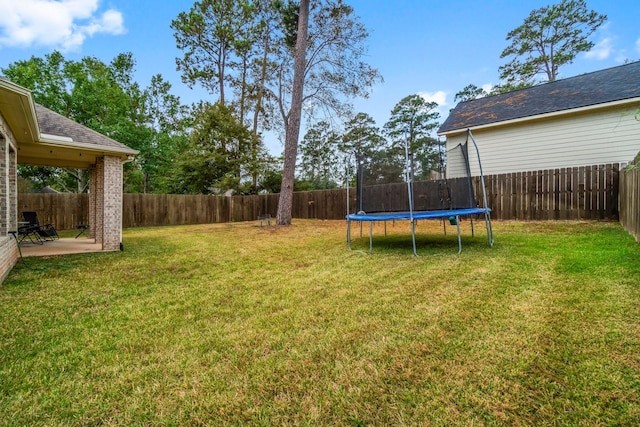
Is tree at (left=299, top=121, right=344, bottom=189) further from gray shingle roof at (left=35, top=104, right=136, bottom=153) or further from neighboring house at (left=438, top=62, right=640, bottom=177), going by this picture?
gray shingle roof at (left=35, top=104, right=136, bottom=153)

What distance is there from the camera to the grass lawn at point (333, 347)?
3.97 ft

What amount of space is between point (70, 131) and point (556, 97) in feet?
43.0

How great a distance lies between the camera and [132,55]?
811 inches

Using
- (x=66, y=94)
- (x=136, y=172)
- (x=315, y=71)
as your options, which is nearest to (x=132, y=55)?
(x=66, y=94)

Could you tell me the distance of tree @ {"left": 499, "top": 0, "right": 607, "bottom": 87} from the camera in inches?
563

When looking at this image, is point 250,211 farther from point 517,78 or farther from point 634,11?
point 634,11

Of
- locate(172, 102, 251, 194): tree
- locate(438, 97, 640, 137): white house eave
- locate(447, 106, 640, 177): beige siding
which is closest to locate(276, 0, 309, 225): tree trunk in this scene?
locate(447, 106, 640, 177): beige siding

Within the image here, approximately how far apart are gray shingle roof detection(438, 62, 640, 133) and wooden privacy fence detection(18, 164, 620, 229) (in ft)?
8.53

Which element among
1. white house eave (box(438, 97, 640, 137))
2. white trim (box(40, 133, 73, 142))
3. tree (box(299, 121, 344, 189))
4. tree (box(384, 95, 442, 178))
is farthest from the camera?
tree (box(299, 121, 344, 189))

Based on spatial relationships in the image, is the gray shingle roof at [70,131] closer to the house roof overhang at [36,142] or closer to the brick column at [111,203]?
the house roof overhang at [36,142]

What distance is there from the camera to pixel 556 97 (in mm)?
9141

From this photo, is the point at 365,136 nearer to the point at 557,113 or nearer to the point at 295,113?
the point at 295,113

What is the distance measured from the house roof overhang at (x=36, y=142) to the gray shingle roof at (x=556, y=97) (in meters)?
10.3

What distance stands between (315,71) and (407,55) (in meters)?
3.56
